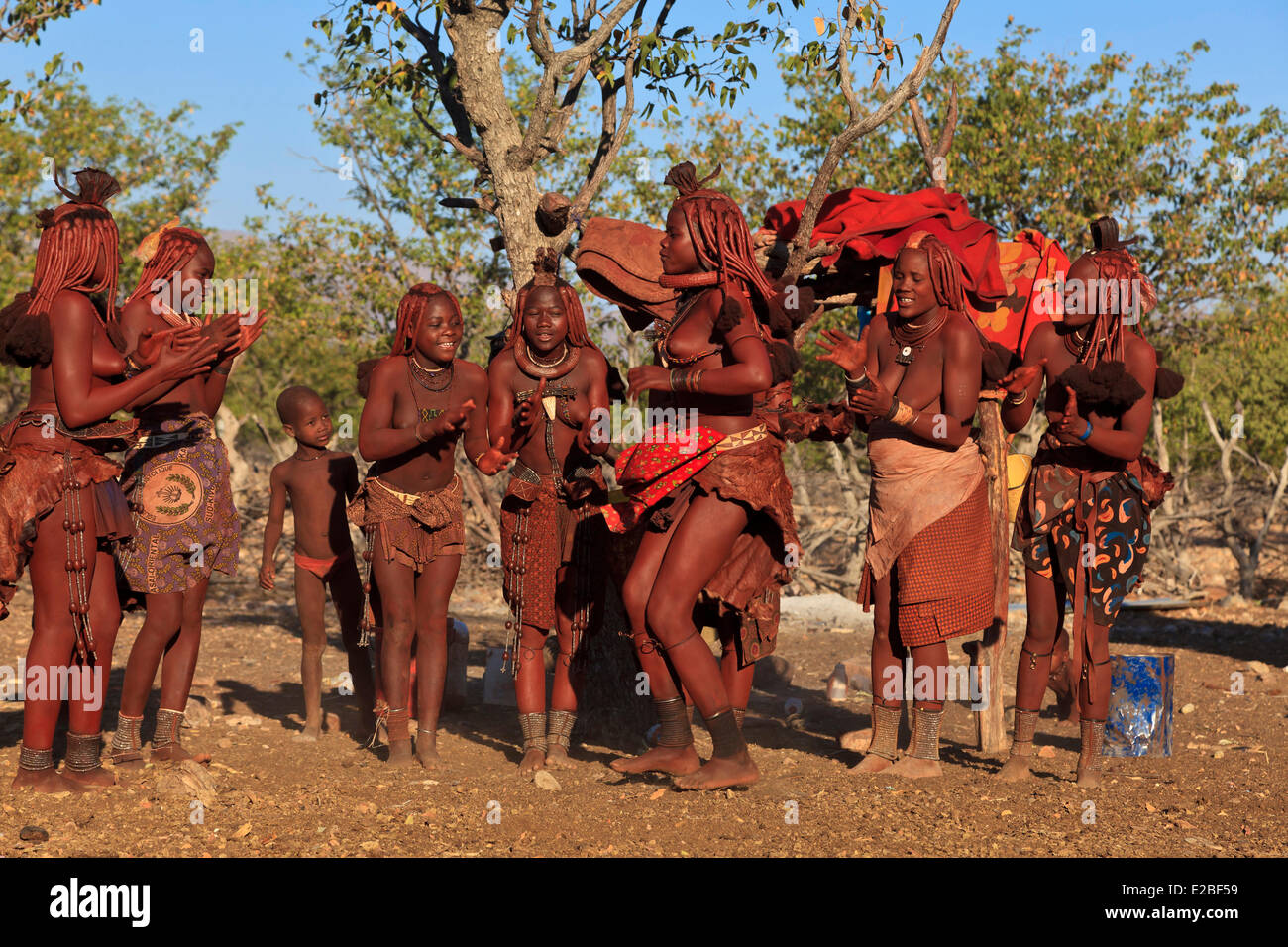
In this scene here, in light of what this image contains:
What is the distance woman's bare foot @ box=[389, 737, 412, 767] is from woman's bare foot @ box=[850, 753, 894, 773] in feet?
6.32

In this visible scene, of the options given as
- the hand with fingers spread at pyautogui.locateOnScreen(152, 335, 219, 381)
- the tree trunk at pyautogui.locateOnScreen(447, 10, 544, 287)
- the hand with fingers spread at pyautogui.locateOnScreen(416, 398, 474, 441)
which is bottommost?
the hand with fingers spread at pyautogui.locateOnScreen(416, 398, 474, 441)

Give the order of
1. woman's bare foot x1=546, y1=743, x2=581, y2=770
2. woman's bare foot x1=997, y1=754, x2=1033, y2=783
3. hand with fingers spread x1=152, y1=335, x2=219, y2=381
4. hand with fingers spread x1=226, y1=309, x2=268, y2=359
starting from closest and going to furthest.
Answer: hand with fingers spread x1=152, y1=335, x2=219, y2=381
hand with fingers spread x1=226, y1=309, x2=268, y2=359
woman's bare foot x1=997, y1=754, x2=1033, y2=783
woman's bare foot x1=546, y1=743, x2=581, y2=770

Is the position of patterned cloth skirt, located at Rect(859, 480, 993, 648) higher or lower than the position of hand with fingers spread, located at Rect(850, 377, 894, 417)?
lower

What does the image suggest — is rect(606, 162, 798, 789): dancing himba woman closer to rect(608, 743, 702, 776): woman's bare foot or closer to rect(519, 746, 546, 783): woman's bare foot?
rect(608, 743, 702, 776): woman's bare foot

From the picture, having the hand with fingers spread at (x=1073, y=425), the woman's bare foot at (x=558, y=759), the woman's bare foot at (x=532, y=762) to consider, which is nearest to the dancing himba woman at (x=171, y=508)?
the woman's bare foot at (x=532, y=762)

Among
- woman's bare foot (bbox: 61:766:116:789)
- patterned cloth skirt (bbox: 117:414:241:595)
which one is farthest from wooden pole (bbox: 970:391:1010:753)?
woman's bare foot (bbox: 61:766:116:789)

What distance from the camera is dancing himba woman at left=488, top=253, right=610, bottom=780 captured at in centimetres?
543

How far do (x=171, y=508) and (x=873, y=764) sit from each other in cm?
318

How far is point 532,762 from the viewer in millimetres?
5363

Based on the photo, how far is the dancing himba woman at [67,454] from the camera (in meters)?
4.52

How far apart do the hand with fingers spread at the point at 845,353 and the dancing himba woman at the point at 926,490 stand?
0.13 m

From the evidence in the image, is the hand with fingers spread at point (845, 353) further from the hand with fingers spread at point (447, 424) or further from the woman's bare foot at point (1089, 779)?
the woman's bare foot at point (1089, 779)

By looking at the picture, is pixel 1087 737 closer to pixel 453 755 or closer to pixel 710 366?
pixel 710 366

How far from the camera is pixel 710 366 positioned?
496 centimetres
